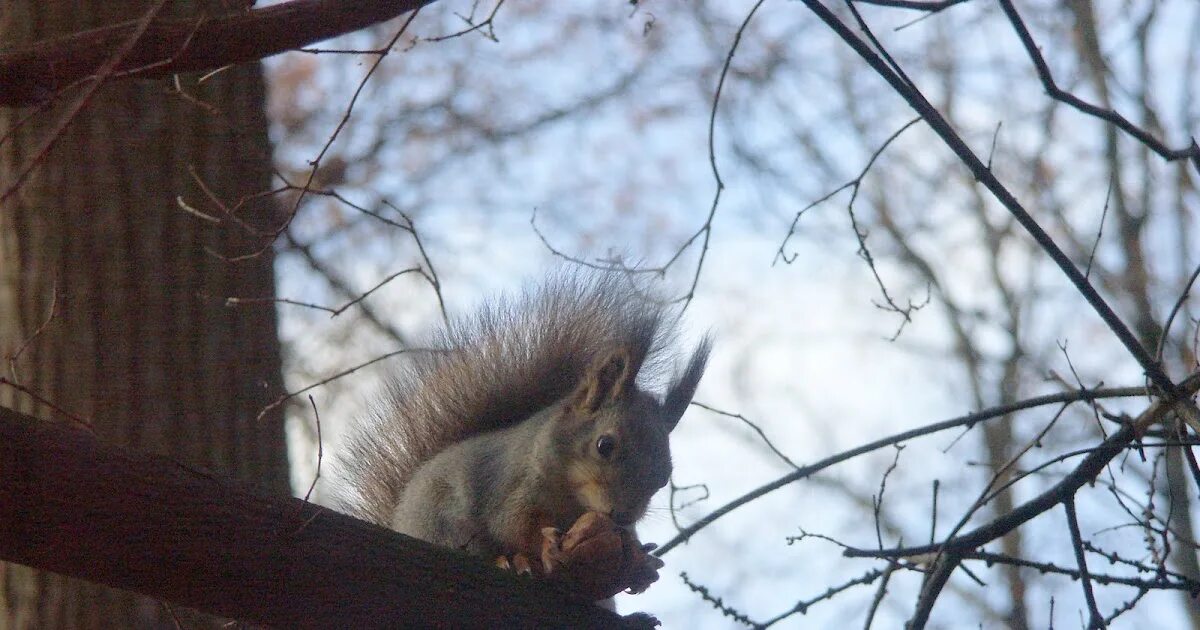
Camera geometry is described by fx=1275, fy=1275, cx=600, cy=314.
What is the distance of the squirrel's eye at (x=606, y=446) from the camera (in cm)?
308

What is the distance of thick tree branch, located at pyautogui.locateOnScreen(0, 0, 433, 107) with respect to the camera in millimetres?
2184

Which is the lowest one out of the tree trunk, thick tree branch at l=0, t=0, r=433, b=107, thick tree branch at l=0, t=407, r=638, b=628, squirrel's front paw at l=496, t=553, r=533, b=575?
A: thick tree branch at l=0, t=407, r=638, b=628

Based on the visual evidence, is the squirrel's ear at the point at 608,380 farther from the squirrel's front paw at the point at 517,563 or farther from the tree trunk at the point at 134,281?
the tree trunk at the point at 134,281

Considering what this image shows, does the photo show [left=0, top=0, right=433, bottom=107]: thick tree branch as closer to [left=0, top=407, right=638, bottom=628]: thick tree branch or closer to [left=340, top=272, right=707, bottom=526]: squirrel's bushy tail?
[left=0, top=407, right=638, bottom=628]: thick tree branch

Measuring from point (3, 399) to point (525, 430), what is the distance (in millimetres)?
1529

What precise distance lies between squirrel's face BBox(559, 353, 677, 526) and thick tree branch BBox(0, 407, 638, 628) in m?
0.60

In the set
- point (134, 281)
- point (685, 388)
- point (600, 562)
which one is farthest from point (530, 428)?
point (134, 281)

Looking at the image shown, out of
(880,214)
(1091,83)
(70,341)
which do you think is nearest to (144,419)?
(70,341)

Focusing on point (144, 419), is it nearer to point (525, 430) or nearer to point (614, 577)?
point (525, 430)

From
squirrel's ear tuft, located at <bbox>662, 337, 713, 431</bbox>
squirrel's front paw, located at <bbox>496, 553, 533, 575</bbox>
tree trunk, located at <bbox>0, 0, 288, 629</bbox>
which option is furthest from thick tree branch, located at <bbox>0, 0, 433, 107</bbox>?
squirrel's ear tuft, located at <bbox>662, 337, 713, 431</bbox>

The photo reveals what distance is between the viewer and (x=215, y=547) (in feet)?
6.84

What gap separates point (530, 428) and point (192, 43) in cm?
137

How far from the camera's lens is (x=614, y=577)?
261 centimetres

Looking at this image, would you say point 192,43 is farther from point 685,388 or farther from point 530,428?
point 685,388
